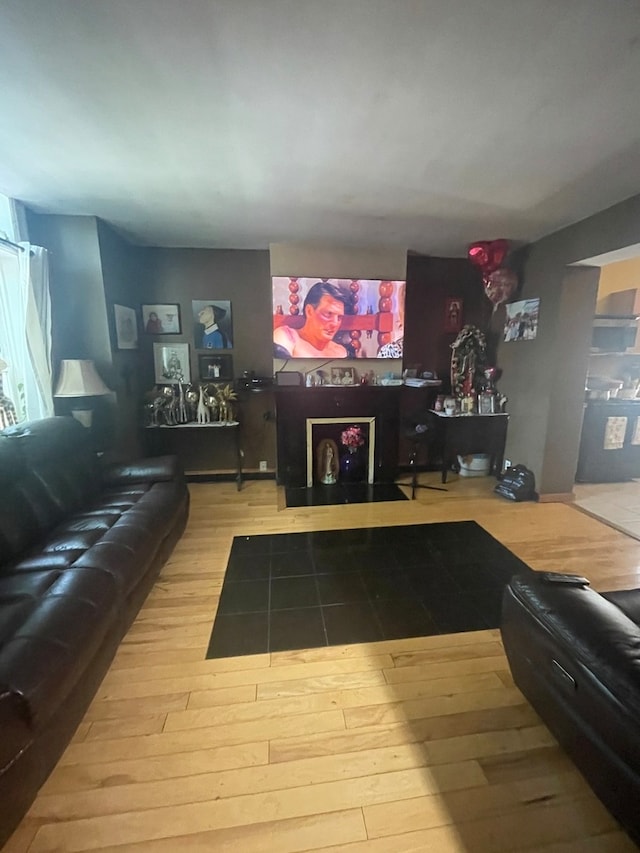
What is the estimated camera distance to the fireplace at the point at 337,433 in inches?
149

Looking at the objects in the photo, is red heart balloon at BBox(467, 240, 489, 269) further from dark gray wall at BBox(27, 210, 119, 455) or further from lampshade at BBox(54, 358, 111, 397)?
lampshade at BBox(54, 358, 111, 397)

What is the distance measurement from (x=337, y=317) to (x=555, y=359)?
1995 millimetres

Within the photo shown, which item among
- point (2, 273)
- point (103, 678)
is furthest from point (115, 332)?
point (103, 678)

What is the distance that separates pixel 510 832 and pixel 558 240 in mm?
3713

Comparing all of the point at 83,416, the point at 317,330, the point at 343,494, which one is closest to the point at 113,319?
the point at 83,416

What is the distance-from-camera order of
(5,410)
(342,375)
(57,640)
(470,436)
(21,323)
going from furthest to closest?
1. (470,436)
2. (342,375)
3. (21,323)
4. (5,410)
5. (57,640)

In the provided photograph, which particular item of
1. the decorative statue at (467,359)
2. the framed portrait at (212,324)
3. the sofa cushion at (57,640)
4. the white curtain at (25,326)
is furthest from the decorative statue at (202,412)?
the decorative statue at (467,359)

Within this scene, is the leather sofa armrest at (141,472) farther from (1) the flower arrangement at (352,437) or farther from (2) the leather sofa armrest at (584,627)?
(2) the leather sofa armrest at (584,627)

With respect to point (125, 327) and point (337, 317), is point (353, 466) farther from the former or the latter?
point (125, 327)

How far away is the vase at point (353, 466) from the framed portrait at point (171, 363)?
72.9 inches

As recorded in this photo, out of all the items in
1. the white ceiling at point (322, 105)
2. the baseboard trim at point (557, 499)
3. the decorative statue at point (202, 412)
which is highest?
the white ceiling at point (322, 105)

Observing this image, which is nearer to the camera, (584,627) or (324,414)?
(584,627)

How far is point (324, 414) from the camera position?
149 inches

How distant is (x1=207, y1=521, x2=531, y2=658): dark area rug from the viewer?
188 centimetres
